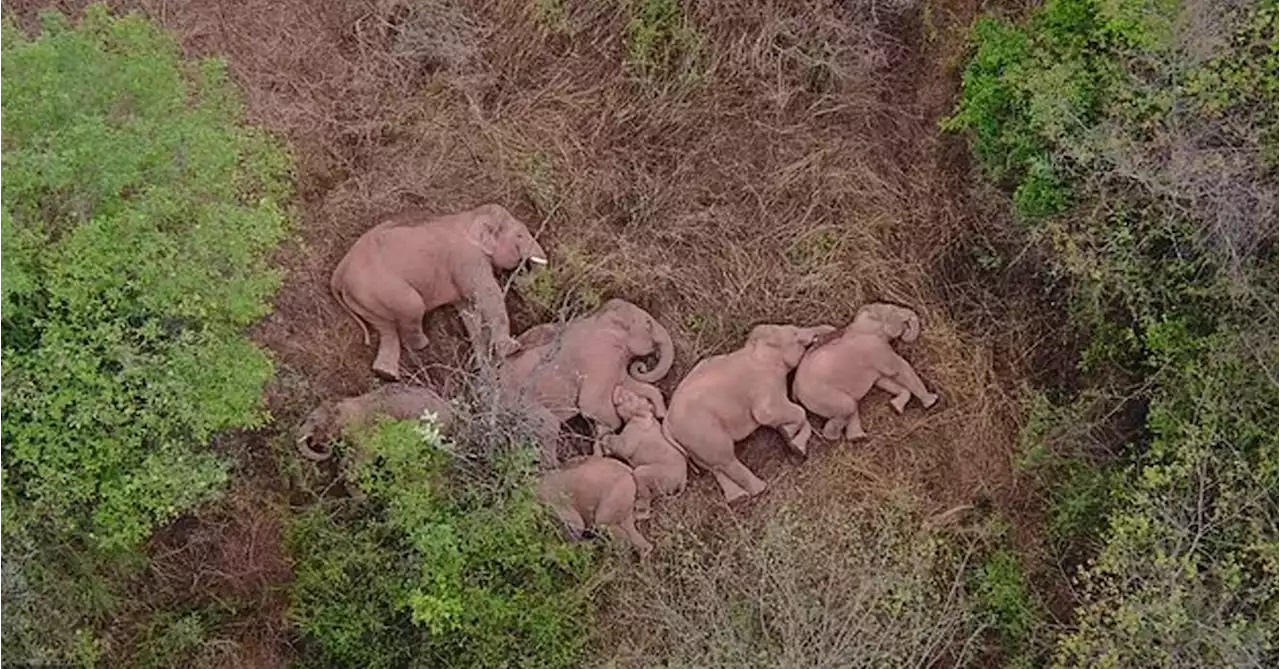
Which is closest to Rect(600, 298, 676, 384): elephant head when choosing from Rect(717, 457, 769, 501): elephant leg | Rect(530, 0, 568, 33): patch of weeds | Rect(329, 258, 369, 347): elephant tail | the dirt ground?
the dirt ground

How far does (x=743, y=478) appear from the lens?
5875 mm

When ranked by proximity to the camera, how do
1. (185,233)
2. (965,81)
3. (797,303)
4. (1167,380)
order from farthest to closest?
(797,303) → (965,81) → (1167,380) → (185,233)

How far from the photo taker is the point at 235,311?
495 cm

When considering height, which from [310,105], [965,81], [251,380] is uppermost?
[965,81]

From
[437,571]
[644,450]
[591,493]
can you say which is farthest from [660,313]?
[437,571]

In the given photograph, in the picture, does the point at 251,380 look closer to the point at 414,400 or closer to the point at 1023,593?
the point at 414,400

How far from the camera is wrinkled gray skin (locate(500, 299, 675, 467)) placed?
18.7 feet

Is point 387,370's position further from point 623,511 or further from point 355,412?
point 623,511

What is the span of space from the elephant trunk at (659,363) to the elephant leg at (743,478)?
518 mm

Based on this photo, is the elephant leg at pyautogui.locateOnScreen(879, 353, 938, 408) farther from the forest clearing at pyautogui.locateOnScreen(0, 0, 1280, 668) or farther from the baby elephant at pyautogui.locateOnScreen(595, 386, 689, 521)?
the baby elephant at pyautogui.locateOnScreen(595, 386, 689, 521)

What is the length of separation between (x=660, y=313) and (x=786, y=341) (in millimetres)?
614

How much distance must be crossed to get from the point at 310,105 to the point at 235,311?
5.01ft

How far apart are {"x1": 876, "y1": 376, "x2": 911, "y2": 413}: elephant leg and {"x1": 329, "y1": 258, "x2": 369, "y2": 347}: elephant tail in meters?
2.36

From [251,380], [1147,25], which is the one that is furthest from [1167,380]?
[251,380]
